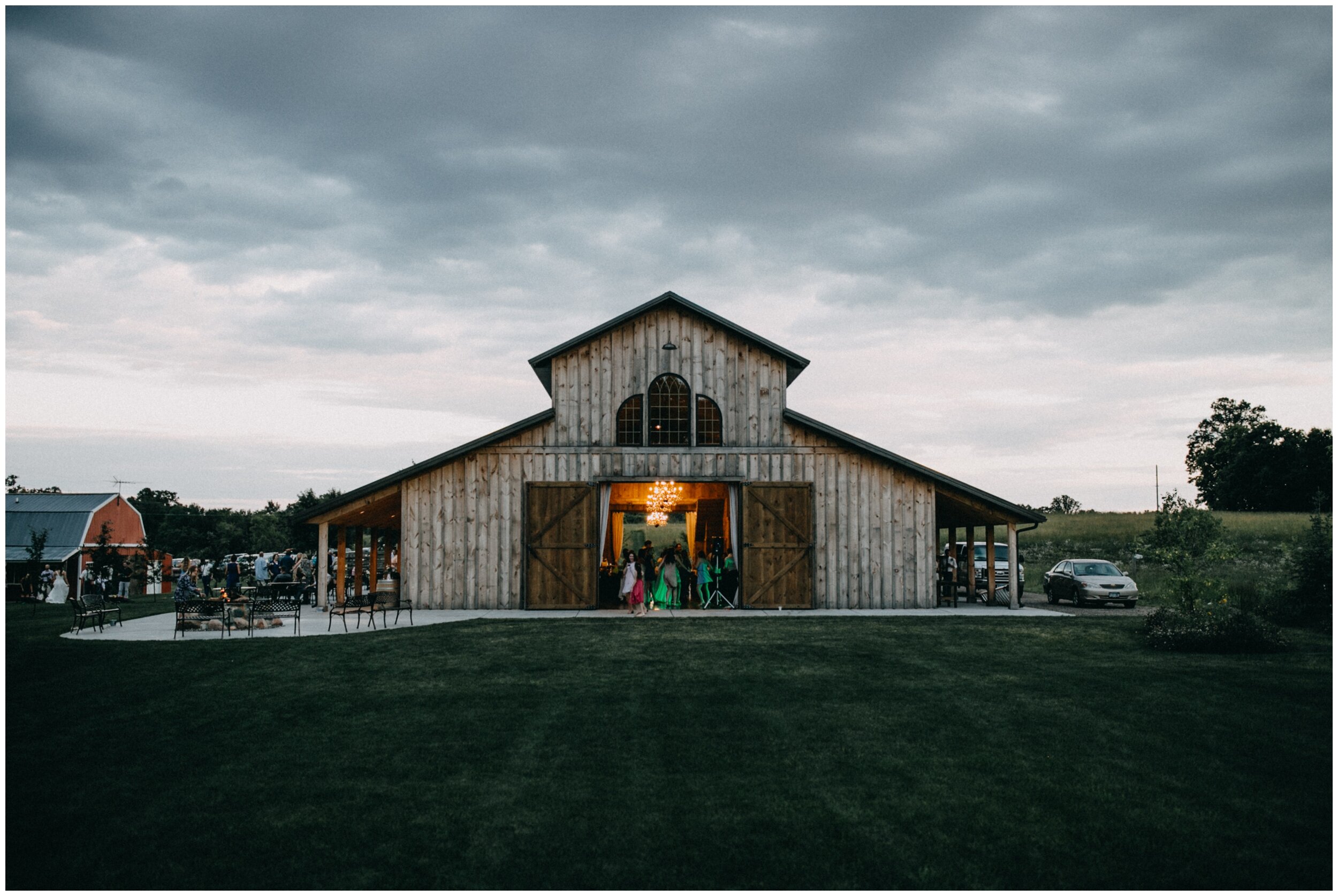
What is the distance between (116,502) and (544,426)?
3731cm

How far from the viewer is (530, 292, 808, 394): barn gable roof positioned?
60.0ft

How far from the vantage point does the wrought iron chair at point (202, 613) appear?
1435cm

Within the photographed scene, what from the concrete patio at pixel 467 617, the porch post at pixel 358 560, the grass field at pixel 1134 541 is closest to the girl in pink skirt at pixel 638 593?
the concrete patio at pixel 467 617

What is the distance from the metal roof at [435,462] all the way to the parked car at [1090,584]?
14.6 m

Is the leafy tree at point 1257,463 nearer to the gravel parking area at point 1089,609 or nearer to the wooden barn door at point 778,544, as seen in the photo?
the gravel parking area at point 1089,609

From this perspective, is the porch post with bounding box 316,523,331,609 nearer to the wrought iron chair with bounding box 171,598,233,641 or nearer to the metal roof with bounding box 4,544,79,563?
the wrought iron chair with bounding box 171,598,233,641

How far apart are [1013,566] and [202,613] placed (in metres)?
17.6

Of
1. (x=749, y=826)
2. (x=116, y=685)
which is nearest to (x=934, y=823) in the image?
(x=749, y=826)

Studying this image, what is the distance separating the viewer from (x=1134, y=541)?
26484 mm

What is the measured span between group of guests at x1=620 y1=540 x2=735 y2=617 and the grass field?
1314 cm

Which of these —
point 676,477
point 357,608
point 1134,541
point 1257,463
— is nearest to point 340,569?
point 357,608

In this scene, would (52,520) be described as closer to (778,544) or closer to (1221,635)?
(778,544)

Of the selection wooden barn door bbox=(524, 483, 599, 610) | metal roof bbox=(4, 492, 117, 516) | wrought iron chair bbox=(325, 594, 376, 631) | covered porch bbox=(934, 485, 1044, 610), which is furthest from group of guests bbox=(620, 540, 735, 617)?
metal roof bbox=(4, 492, 117, 516)

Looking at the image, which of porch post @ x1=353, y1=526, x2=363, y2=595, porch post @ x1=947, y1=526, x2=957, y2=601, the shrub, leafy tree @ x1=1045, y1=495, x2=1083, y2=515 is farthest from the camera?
leafy tree @ x1=1045, y1=495, x2=1083, y2=515
